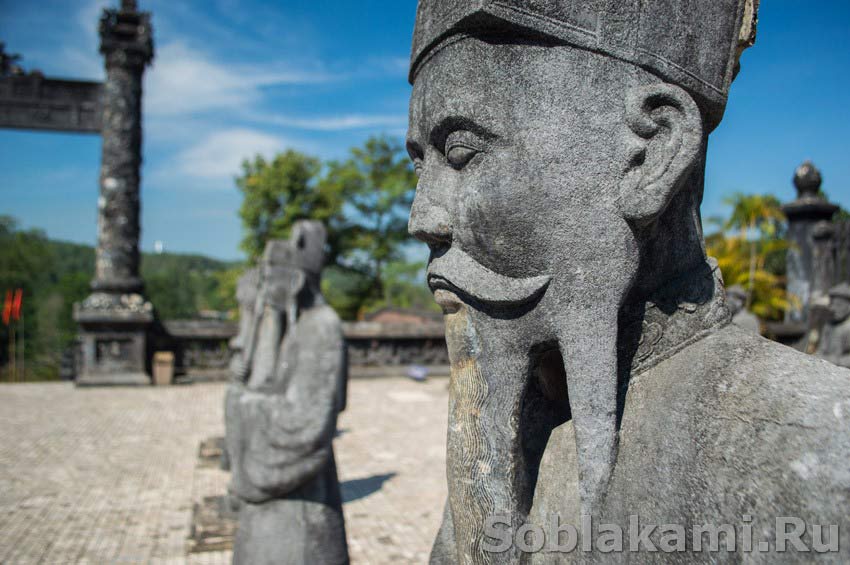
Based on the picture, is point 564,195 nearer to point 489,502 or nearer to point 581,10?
point 581,10

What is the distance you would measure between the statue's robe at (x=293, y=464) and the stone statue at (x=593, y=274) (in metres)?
2.64

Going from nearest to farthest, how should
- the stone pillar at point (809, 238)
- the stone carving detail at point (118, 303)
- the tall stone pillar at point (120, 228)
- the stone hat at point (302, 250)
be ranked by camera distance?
the stone hat at point (302, 250)
the stone pillar at point (809, 238)
the tall stone pillar at point (120, 228)
the stone carving detail at point (118, 303)

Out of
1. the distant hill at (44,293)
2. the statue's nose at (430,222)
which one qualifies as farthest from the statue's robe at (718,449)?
the distant hill at (44,293)

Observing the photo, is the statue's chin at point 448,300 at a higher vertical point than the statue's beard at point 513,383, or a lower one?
higher

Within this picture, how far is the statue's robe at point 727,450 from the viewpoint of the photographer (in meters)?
1.07

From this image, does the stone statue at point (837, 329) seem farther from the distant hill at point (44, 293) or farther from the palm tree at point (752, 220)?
the distant hill at point (44, 293)

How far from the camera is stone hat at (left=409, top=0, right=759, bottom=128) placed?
1245mm

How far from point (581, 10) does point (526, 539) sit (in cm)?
107

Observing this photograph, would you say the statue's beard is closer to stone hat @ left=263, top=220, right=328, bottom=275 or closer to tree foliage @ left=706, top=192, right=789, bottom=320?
stone hat @ left=263, top=220, right=328, bottom=275

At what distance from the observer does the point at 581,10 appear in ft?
4.09

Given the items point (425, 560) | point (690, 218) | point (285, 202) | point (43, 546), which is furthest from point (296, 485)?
point (285, 202)

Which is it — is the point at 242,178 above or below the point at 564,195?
above

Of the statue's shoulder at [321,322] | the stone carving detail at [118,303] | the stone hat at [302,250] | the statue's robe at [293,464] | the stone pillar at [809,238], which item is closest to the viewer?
the statue's robe at [293,464]

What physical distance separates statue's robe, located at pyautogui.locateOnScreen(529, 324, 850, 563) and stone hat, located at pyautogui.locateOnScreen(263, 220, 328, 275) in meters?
3.51
